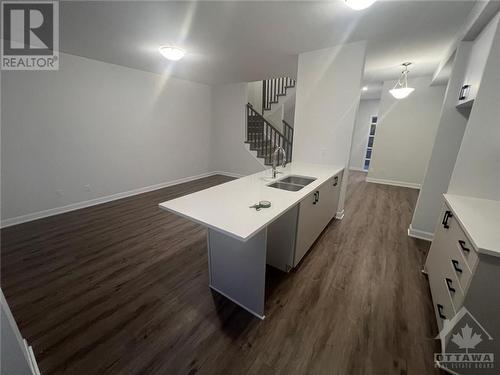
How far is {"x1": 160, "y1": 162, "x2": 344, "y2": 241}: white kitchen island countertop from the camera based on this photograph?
4.05 feet

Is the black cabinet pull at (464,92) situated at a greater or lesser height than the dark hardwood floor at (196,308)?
greater

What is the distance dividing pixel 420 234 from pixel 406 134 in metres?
3.53

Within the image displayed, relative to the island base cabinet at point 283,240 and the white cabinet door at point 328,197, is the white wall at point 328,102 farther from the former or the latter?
the island base cabinet at point 283,240

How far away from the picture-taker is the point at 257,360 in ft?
4.36

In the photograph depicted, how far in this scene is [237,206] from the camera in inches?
60.4

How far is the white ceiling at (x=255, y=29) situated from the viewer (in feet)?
6.47

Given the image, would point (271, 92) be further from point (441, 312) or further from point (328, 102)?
point (441, 312)

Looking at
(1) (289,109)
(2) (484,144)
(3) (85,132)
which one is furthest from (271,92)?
(2) (484,144)

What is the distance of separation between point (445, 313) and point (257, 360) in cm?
137

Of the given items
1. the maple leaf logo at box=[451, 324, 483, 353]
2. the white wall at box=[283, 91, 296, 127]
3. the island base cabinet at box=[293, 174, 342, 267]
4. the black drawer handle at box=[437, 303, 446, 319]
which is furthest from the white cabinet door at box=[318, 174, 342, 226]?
the white wall at box=[283, 91, 296, 127]

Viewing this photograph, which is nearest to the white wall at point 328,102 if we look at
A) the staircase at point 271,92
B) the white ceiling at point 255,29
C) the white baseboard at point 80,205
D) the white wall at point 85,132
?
the white ceiling at point 255,29

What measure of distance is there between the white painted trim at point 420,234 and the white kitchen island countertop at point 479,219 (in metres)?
1.30

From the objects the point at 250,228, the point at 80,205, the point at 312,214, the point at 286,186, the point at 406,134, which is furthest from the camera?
the point at 406,134

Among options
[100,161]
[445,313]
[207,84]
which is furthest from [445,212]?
[207,84]
